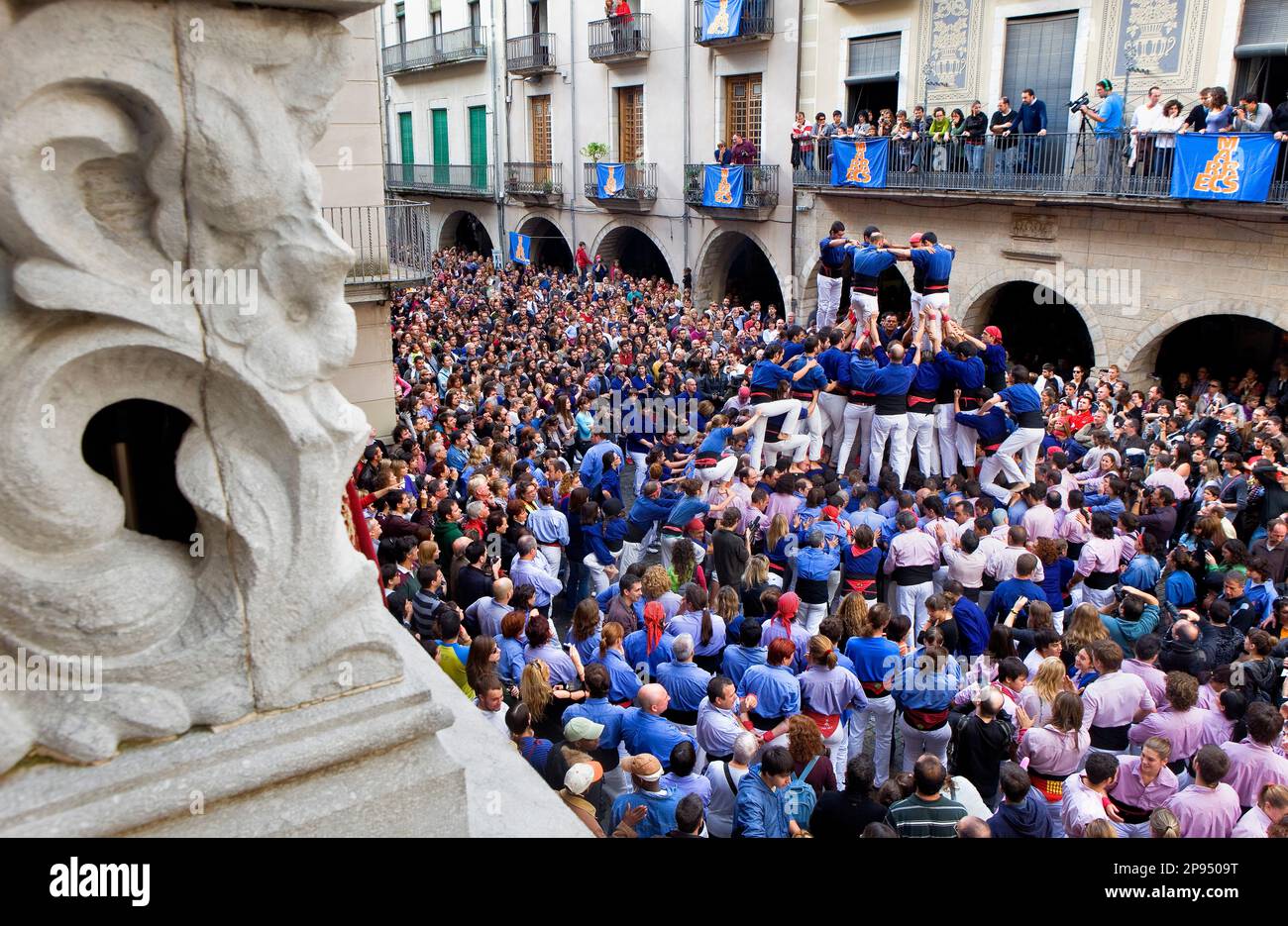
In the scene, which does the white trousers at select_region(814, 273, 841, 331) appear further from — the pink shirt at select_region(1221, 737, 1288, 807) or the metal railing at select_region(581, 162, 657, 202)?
the metal railing at select_region(581, 162, 657, 202)

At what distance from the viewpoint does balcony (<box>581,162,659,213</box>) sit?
26547 mm

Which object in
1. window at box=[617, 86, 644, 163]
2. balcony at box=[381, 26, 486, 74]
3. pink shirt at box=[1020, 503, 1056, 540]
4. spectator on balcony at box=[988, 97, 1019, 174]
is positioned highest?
balcony at box=[381, 26, 486, 74]

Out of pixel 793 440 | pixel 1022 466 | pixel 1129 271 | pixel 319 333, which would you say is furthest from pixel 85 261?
pixel 1129 271

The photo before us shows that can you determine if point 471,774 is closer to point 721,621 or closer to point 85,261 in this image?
point 85,261

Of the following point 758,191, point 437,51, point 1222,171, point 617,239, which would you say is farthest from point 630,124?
point 1222,171

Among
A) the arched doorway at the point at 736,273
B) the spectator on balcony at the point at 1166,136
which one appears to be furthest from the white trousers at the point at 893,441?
the arched doorway at the point at 736,273

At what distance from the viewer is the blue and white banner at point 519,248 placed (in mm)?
29766

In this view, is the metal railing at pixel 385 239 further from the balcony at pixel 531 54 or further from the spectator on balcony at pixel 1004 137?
the balcony at pixel 531 54

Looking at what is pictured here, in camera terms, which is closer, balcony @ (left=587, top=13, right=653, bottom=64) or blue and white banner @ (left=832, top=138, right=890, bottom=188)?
blue and white banner @ (left=832, top=138, right=890, bottom=188)

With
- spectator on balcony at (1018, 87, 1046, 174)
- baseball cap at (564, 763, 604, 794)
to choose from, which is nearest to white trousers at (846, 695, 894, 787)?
baseball cap at (564, 763, 604, 794)

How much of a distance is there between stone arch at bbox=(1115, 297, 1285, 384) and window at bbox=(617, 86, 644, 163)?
15012 mm

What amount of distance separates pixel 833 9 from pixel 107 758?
21858 millimetres

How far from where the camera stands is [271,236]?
2.49m

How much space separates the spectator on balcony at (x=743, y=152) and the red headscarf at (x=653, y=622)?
18617mm
